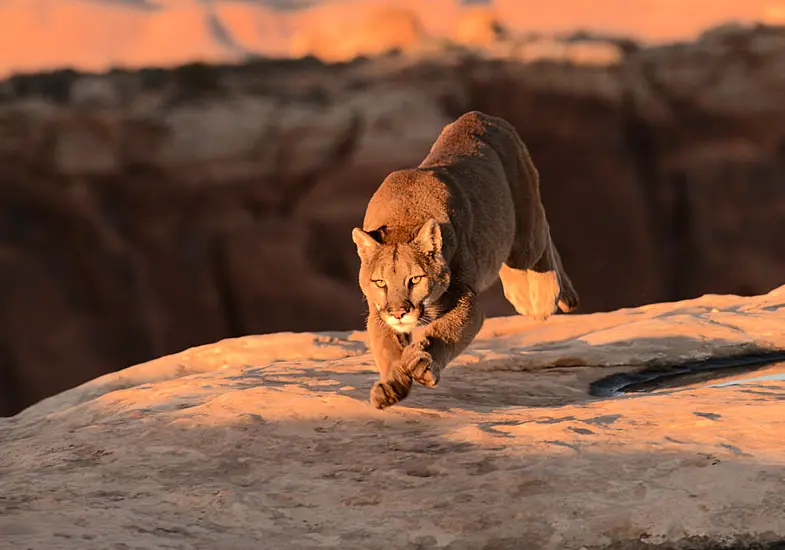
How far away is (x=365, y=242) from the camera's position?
5254 mm

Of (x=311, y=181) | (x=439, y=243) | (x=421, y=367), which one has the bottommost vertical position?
(x=311, y=181)

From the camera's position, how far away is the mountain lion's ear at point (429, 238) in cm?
517

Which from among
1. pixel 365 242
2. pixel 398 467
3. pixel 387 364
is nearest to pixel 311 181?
pixel 365 242

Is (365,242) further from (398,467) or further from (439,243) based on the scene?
(398,467)

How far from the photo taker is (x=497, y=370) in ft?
21.2

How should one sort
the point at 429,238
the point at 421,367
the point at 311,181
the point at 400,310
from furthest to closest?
1. the point at 311,181
2. the point at 429,238
3. the point at 400,310
4. the point at 421,367

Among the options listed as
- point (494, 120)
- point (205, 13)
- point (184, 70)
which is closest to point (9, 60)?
point (205, 13)

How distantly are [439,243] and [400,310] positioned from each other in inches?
15.8

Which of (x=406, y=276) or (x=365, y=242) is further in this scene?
(x=365, y=242)

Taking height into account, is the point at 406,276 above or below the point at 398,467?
above

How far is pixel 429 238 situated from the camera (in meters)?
5.19

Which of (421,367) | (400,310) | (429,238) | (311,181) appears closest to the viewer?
(421,367)

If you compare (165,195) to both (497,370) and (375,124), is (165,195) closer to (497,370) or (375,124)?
(375,124)

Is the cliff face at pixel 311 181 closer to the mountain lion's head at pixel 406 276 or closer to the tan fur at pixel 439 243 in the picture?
the tan fur at pixel 439 243
